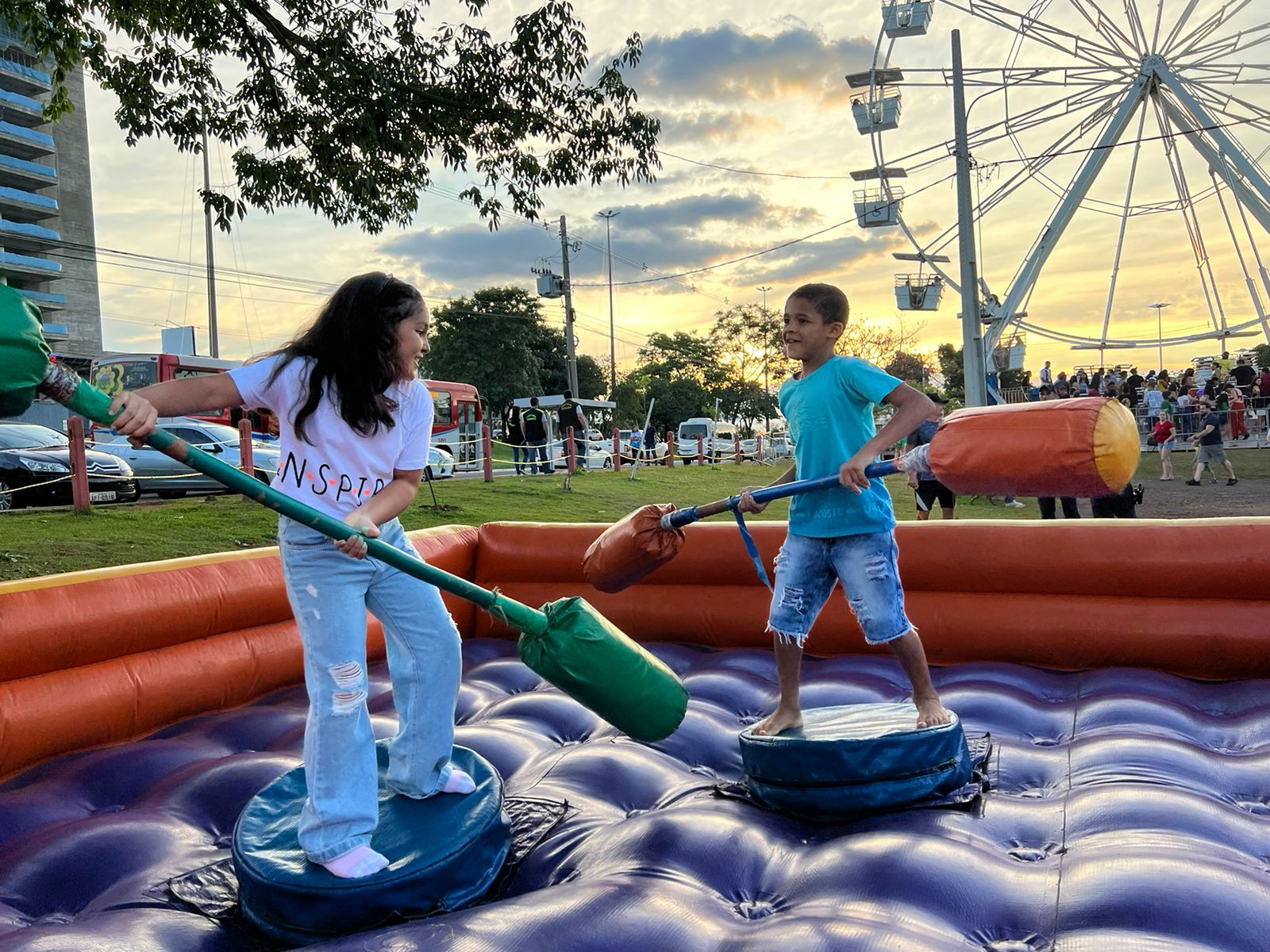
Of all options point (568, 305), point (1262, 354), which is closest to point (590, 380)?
point (568, 305)

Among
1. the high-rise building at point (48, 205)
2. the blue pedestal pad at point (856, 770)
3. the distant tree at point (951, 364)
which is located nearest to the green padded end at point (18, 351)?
the blue pedestal pad at point (856, 770)

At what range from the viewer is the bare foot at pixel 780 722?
309 centimetres

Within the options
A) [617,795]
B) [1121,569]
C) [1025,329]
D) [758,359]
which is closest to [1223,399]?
[1025,329]

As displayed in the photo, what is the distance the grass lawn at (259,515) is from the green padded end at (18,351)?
19.8 feet

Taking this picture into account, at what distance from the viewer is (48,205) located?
44.4 m

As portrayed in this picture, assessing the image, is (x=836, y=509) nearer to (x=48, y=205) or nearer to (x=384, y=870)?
(x=384, y=870)

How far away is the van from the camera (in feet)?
104

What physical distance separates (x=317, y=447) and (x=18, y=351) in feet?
2.23

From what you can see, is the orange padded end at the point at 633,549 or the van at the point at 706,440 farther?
the van at the point at 706,440

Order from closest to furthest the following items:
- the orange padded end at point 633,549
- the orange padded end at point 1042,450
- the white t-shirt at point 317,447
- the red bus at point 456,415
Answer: the white t-shirt at point 317,447 → the orange padded end at point 1042,450 → the orange padded end at point 633,549 → the red bus at point 456,415

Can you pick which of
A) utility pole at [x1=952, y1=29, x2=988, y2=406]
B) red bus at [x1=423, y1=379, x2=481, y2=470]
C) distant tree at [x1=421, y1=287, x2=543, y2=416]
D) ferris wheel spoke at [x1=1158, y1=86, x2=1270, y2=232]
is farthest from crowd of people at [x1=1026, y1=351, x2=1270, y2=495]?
distant tree at [x1=421, y1=287, x2=543, y2=416]

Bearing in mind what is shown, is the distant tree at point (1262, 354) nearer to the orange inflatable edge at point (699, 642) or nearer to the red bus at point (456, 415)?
the red bus at point (456, 415)

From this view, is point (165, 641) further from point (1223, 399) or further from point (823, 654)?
point (1223, 399)

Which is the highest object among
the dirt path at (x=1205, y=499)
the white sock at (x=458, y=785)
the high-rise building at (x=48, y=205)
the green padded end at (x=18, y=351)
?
the high-rise building at (x=48, y=205)
